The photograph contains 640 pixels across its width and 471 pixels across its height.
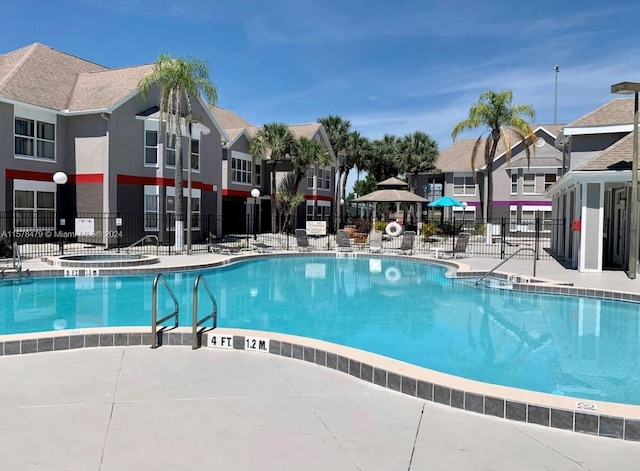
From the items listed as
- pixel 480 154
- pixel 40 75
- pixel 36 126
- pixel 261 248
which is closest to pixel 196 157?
pixel 261 248

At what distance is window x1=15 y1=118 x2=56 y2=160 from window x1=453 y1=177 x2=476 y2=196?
30.3 m

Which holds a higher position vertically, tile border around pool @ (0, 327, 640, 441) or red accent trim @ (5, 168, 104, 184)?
red accent trim @ (5, 168, 104, 184)

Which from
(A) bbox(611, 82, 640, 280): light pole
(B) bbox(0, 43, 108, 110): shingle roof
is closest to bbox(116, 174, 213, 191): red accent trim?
(B) bbox(0, 43, 108, 110): shingle roof

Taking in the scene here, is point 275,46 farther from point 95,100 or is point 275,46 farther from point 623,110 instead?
Answer: point 623,110

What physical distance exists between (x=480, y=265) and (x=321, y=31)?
9.92 meters

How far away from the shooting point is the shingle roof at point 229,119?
36031 mm

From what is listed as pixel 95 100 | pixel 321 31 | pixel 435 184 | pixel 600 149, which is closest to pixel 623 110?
pixel 600 149

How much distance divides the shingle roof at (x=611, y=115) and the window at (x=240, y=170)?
19575 mm

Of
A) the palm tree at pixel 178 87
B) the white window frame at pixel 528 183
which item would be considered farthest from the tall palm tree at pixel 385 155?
the palm tree at pixel 178 87

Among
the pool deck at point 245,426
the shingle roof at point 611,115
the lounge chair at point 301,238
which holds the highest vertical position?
the shingle roof at point 611,115

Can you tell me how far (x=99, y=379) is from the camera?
5105 mm

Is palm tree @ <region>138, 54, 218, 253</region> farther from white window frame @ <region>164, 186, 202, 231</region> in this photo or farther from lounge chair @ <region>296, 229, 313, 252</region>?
lounge chair @ <region>296, 229, 313, 252</region>

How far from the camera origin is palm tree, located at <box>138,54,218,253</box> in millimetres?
20250

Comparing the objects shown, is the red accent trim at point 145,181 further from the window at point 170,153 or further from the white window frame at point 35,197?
the white window frame at point 35,197
